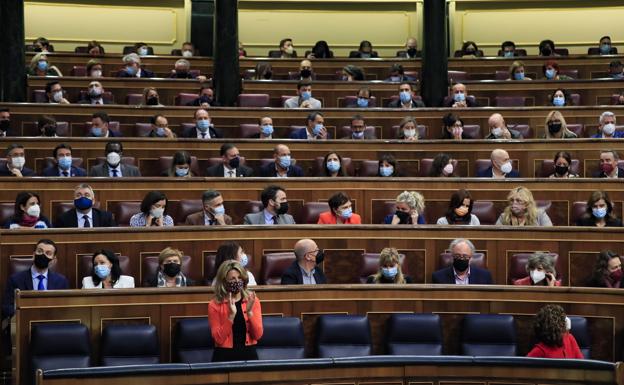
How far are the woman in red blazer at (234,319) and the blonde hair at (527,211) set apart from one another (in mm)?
2663

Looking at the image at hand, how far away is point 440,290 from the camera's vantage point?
6840 millimetres

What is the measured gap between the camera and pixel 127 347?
6340 mm

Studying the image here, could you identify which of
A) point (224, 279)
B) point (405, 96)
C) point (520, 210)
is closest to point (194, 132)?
point (405, 96)

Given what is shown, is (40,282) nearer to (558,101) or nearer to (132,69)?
(132,69)

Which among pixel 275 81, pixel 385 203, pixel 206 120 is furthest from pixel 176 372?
pixel 275 81

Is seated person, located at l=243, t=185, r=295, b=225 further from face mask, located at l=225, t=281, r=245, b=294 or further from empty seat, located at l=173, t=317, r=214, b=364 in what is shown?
face mask, located at l=225, t=281, r=245, b=294

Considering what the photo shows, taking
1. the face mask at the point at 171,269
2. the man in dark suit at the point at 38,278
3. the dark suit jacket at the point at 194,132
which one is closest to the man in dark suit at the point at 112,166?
the dark suit jacket at the point at 194,132

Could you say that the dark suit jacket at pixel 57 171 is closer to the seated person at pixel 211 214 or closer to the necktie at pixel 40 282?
the seated person at pixel 211 214

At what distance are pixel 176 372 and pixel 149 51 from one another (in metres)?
9.22

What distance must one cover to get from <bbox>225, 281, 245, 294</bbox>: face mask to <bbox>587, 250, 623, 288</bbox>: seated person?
2236mm

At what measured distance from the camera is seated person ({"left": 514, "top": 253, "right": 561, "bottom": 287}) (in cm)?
699

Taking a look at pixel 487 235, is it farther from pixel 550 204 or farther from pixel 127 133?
pixel 127 133

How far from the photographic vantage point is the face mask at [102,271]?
272 inches

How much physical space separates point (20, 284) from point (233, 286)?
170cm
